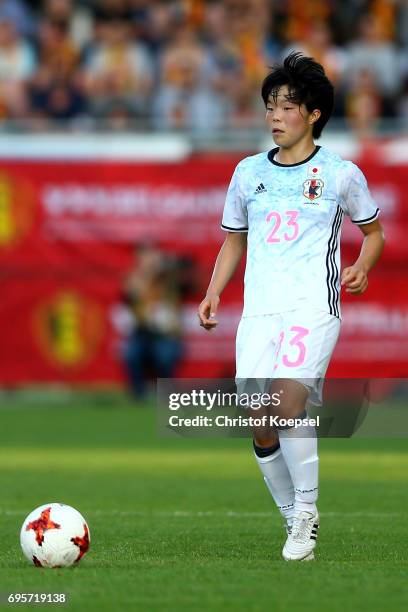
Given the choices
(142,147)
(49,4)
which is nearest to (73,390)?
(142,147)

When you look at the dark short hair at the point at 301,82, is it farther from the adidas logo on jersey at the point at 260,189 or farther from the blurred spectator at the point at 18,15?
the blurred spectator at the point at 18,15

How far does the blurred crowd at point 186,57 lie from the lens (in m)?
20.9

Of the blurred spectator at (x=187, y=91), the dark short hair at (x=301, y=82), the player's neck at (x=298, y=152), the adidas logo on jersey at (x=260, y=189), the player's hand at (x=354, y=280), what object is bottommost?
the blurred spectator at (x=187, y=91)

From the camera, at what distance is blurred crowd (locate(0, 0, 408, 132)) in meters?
20.9

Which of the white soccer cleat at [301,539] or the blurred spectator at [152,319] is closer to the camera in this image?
the white soccer cleat at [301,539]

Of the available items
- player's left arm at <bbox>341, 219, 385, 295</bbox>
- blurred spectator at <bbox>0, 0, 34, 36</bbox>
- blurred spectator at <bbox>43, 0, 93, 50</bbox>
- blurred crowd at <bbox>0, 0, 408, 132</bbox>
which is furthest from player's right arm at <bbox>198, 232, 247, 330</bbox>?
blurred spectator at <bbox>0, 0, 34, 36</bbox>

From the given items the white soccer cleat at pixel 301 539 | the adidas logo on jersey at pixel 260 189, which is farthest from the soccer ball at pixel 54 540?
the adidas logo on jersey at pixel 260 189

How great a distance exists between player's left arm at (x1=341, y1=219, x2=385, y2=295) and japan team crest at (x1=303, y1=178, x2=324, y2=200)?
0.34 metres

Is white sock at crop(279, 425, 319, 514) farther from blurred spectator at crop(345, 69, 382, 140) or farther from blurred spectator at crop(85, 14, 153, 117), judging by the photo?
blurred spectator at crop(85, 14, 153, 117)

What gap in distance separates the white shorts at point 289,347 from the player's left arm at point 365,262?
0.26 m

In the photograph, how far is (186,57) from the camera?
21.5 metres

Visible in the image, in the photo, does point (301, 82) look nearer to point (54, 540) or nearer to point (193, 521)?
point (54, 540)

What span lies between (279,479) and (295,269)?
3.61ft

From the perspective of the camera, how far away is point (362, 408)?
7918mm
